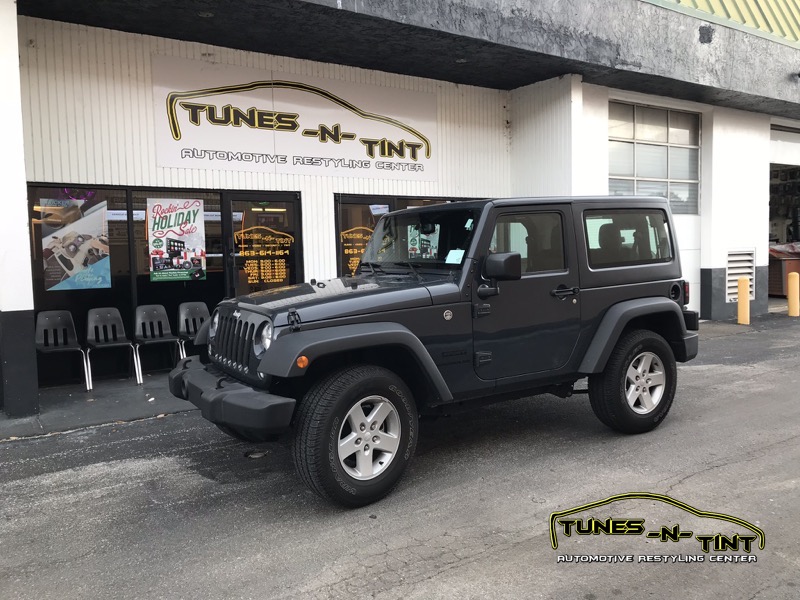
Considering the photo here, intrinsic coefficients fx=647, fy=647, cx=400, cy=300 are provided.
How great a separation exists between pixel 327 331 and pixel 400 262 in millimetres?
1394

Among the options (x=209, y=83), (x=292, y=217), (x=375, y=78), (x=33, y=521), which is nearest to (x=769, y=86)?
(x=375, y=78)

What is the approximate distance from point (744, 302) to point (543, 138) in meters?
5.38

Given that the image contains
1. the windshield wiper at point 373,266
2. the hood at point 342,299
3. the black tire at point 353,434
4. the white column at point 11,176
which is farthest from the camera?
the white column at point 11,176

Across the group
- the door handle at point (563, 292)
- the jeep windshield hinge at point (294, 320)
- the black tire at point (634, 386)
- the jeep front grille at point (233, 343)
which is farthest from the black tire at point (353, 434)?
the black tire at point (634, 386)

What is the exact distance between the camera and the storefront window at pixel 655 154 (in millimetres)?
12227

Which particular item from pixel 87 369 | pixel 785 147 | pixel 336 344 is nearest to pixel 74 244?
pixel 87 369

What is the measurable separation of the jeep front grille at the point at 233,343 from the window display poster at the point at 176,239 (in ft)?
14.5

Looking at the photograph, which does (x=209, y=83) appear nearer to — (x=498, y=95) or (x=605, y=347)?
(x=498, y=95)

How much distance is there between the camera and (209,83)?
9.02 metres

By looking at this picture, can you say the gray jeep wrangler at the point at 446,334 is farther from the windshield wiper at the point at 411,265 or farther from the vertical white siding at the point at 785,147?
the vertical white siding at the point at 785,147

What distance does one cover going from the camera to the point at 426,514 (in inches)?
158

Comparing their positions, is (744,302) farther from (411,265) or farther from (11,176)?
(11,176)

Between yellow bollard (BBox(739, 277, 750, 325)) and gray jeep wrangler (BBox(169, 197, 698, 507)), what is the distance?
26.7 feet

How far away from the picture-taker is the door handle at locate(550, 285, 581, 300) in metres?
4.99
